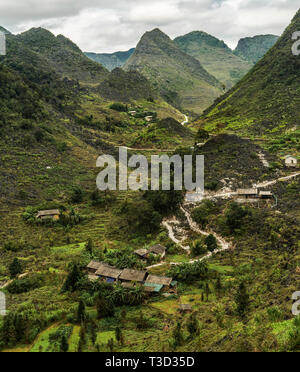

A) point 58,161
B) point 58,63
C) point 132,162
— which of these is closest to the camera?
point 58,161

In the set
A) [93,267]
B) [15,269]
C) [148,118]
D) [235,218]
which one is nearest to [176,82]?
[148,118]

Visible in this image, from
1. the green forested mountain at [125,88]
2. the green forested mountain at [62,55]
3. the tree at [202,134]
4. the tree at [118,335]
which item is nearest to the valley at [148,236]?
the tree at [118,335]

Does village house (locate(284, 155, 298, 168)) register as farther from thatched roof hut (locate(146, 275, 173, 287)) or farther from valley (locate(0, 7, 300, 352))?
thatched roof hut (locate(146, 275, 173, 287))

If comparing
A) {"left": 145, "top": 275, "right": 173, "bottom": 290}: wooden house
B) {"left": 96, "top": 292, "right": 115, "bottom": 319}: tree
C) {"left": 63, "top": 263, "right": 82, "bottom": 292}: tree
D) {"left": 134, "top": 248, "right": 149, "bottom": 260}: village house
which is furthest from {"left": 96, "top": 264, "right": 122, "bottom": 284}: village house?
{"left": 134, "top": 248, "right": 149, "bottom": 260}: village house

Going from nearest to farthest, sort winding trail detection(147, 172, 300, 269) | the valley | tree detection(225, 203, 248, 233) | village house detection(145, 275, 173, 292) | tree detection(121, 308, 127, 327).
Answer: the valley → tree detection(121, 308, 127, 327) → village house detection(145, 275, 173, 292) → winding trail detection(147, 172, 300, 269) → tree detection(225, 203, 248, 233)

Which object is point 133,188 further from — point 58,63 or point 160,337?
point 58,63
